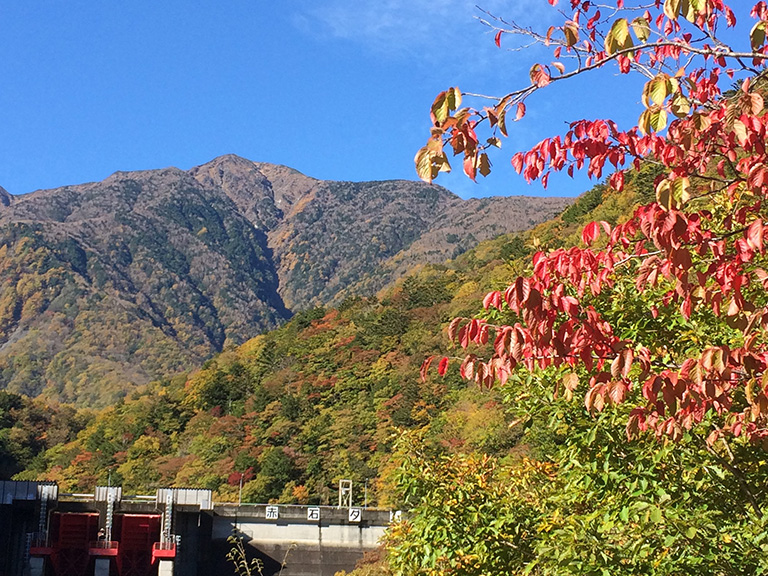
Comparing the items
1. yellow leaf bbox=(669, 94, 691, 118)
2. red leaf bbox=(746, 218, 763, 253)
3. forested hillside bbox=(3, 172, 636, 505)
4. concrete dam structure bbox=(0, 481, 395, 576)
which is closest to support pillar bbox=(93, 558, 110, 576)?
concrete dam structure bbox=(0, 481, 395, 576)

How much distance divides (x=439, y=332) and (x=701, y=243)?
71005mm

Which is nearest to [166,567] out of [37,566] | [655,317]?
[37,566]

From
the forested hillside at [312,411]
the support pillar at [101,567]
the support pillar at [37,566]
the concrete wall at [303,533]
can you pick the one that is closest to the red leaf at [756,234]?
the forested hillside at [312,411]

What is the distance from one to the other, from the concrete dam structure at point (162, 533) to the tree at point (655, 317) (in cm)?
3740

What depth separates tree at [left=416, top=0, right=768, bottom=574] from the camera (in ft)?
17.5

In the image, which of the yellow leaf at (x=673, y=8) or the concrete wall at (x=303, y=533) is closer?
the yellow leaf at (x=673, y=8)

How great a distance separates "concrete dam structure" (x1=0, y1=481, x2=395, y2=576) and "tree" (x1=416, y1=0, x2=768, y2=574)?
37398mm

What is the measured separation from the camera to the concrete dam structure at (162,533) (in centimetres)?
4219

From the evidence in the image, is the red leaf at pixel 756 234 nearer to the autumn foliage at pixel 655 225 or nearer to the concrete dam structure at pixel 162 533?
the autumn foliage at pixel 655 225

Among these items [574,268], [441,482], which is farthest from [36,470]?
[574,268]

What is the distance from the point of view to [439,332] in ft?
251

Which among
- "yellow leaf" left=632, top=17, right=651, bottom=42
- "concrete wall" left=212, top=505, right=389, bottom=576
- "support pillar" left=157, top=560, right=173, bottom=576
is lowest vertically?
"support pillar" left=157, top=560, right=173, bottom=576

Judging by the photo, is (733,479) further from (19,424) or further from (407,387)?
(19,424)

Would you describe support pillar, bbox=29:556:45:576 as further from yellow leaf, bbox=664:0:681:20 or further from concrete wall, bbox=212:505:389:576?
yellow leaf, bbox=664:0:681:20
